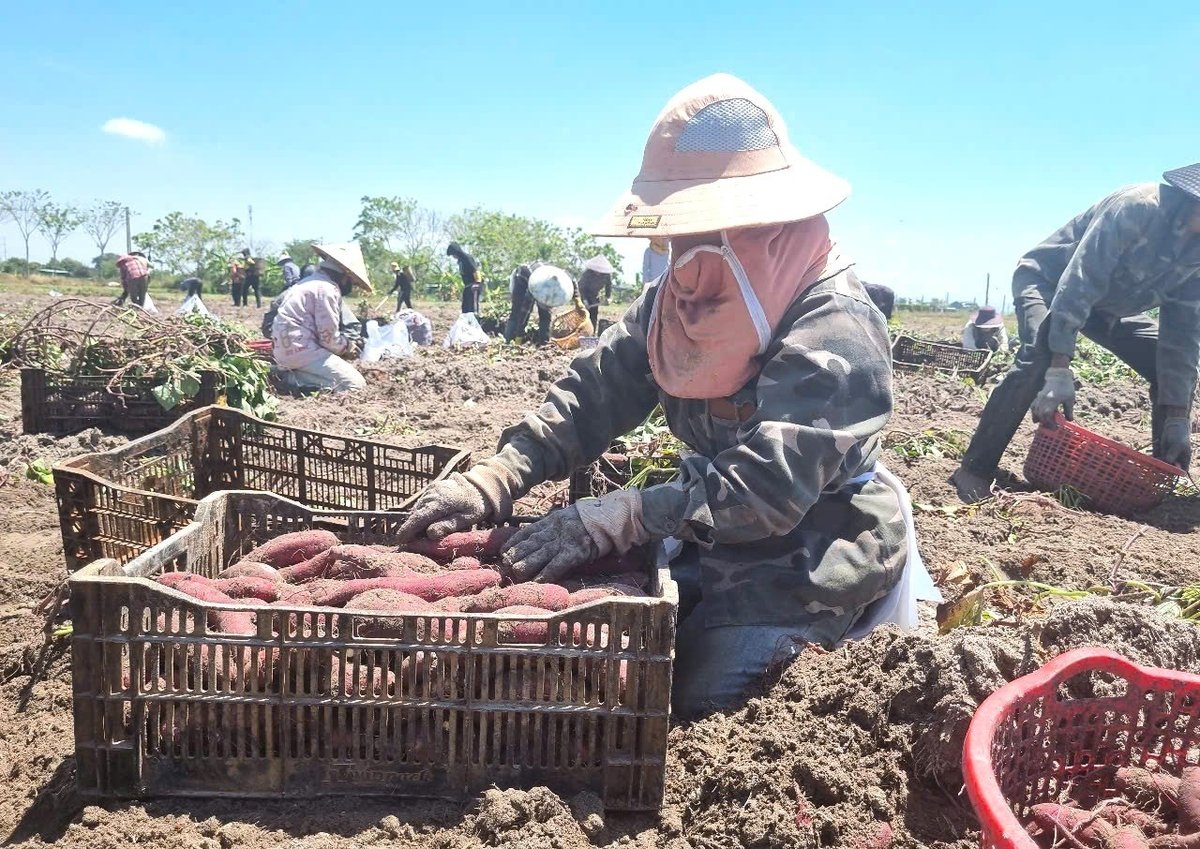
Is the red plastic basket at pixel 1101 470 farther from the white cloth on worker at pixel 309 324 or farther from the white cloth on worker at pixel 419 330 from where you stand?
the white cloth on worker at pixel 419 330

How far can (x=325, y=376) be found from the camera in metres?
8.77

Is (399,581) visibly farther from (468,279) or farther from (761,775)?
(468,279)

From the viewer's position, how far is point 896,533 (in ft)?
8.32

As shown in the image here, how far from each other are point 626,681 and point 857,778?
1.74ft

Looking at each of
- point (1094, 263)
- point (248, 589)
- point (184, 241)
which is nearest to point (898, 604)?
point (248, 589)

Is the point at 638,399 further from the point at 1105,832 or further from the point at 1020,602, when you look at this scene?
the point at 1105,832

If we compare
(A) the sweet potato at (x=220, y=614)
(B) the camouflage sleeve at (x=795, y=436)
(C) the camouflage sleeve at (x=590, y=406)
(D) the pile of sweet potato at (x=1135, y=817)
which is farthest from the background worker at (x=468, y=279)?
(D) the pile of sweet potato at (x=1135, y=817)

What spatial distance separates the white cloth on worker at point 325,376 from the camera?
28.8 ft

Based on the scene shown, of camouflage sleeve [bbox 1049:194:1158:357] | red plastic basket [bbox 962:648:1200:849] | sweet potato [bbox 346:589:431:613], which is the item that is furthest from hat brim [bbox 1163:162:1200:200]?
sweet potato [bbox 346:589:431:613]

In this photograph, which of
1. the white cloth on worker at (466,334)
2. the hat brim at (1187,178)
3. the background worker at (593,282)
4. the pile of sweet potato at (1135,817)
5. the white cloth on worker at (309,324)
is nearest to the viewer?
the pile of sweet potato at (1135,817)

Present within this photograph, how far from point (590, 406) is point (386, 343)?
29.7 feet

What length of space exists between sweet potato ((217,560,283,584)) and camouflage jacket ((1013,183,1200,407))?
4.59 meters

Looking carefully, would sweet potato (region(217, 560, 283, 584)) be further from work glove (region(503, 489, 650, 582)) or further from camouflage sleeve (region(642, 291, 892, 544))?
camouflage sleeve (region(642, 291, 892, 544))

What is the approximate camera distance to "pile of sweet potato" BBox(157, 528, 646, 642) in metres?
2.02
